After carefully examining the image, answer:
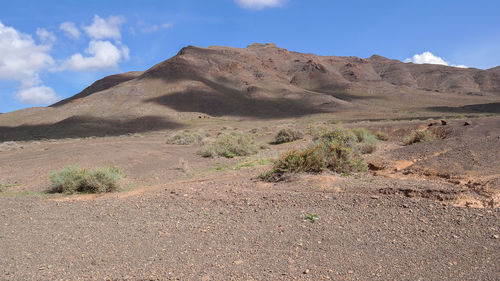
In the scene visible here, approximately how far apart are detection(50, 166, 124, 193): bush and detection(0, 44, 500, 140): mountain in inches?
1683

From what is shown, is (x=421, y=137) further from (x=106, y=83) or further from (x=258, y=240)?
(x=106, y=83)

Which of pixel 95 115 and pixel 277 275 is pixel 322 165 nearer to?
pixel 277 275

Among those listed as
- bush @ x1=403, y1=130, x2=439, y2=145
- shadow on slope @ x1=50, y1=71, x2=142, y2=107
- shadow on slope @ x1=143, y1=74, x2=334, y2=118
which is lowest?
bush @ x1=403, y1=130, x2=439, y2=145

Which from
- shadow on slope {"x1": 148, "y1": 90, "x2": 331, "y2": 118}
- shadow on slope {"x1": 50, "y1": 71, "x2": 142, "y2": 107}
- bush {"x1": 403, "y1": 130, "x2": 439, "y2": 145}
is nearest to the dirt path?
bush {"x1": 403, "y1": 130, "x2": 439, "y2": 145}

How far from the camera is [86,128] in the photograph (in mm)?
53656

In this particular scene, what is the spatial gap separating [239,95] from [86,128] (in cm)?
3739

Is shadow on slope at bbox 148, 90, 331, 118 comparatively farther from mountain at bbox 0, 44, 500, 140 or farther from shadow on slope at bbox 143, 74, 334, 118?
mountain at bbox 0, 44, 500, 140

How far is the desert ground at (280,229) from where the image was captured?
420cm

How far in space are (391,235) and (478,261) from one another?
3.58ft

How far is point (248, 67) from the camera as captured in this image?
334 ft

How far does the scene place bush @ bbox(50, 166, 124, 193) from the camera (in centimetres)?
980

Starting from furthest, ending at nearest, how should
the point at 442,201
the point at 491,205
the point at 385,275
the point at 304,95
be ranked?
the point at 304,95 < the point at 442,201 < the point at 491,205 < the point at 385,275

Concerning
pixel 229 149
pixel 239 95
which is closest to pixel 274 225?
pixel 229 149

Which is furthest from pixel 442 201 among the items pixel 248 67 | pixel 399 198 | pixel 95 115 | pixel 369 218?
pixel 248 67
